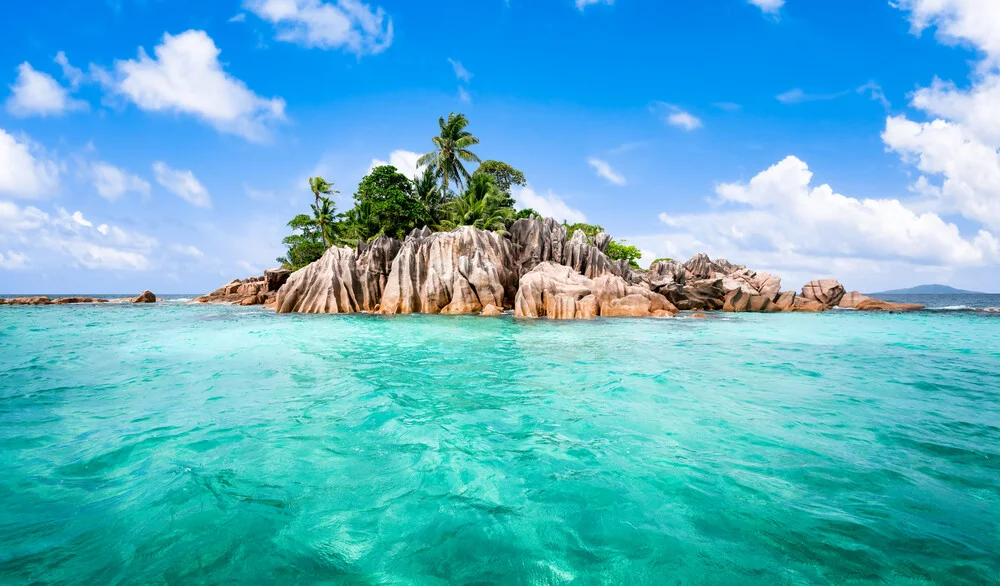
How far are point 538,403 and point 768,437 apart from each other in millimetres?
3161

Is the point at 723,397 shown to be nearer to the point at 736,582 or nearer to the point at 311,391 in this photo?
the point at 736,582

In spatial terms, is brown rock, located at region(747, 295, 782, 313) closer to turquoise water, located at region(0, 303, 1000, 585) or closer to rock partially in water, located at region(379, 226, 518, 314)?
rock partially in water, located at region(379, 226, 518, 314)

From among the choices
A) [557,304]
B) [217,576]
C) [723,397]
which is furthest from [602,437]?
[557,304]

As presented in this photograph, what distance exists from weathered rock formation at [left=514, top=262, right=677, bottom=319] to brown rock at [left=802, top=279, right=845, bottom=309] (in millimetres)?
22979

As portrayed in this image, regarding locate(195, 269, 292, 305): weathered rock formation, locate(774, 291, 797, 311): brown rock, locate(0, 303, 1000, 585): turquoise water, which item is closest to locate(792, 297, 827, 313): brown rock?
locate(774, 291, 797, 311): brown rock

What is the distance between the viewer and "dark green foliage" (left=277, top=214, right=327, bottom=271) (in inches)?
1752

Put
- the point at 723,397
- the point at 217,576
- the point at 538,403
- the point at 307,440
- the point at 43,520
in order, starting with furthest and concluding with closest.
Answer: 1. the point at 723,397
2. the point at 538,403
3. the point at 307,440
4. the point at 43,520
5. the point at 217,576

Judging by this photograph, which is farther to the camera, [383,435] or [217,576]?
[383,435]

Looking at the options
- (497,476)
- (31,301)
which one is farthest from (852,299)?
(31,301)

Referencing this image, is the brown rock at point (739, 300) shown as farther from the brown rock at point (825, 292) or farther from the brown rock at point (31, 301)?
the brown rock at point (31, 301)

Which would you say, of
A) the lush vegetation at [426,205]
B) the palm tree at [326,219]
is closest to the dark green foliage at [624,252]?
the lush vegetation at [426,205]

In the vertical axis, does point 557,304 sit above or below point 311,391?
above

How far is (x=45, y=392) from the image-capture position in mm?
7527

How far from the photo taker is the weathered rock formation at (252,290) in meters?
41.8
